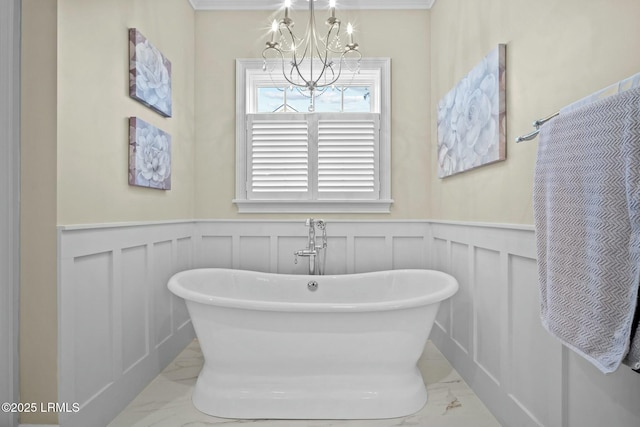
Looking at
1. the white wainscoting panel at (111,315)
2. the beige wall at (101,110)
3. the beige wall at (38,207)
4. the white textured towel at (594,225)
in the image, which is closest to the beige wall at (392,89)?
the beige wall at (101,110)

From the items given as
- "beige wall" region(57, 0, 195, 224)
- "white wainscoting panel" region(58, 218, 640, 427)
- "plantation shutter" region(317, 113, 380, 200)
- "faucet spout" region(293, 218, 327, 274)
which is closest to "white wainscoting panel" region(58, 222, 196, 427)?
"white wainscoting panel" region(58, 218, 640, 427)

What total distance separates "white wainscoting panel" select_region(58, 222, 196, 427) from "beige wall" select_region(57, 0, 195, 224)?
121 millimetres

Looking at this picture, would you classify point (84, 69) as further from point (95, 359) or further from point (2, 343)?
point (95, 359)

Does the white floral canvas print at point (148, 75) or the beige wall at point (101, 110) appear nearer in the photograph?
the beige wall at point (101, 110)

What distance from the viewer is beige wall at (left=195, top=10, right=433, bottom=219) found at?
273 centimetres

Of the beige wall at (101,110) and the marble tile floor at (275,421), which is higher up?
the beige wall at (101,110)

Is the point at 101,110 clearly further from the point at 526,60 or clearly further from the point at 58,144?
the point at 526,60

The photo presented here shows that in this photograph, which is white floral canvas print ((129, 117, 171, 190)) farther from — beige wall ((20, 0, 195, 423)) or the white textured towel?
the white textured towel

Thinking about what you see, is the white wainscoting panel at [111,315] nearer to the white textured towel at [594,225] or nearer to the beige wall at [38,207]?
the beige wall at [38,207]

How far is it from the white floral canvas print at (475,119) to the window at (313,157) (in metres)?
0.50

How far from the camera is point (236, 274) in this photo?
94.2 inches

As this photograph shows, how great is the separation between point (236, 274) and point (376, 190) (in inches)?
47.8

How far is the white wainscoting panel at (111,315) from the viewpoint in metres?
1.44

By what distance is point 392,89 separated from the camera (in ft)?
9.00
